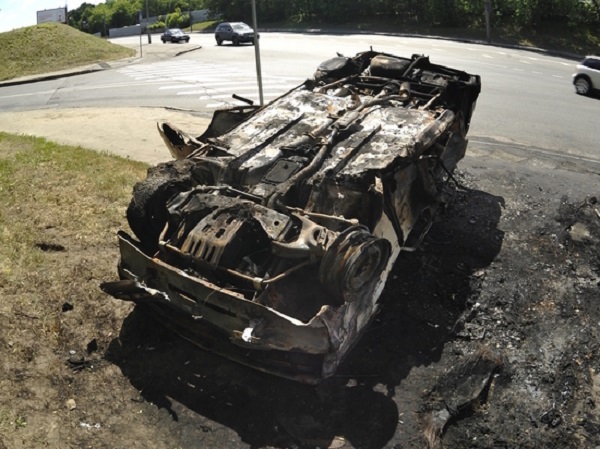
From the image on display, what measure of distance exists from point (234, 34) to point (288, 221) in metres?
29.6

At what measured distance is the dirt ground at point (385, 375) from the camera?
4531 millimetres

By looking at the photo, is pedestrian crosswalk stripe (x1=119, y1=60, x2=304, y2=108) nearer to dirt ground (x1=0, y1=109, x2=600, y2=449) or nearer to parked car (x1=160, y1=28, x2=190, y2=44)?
dirt ground (x1=0, y1=109, x2=600, y2=449)

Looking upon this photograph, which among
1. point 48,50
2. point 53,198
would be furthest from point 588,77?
point 48,50

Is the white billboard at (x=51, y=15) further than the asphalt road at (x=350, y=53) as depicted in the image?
Yes

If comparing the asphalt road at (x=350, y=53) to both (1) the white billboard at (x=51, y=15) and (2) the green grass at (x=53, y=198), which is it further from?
(1) the white billboard at (x=51, y=15)

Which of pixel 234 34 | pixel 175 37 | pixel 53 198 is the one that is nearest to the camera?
pixel 53 198

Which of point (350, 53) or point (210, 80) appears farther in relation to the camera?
point (350, 53)

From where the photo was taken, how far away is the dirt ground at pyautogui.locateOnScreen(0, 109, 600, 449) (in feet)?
14.9

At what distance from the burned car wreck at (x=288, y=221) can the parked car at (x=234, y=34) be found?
2650 centimetres

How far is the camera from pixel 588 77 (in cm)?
1709

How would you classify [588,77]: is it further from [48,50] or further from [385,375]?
[48,50]

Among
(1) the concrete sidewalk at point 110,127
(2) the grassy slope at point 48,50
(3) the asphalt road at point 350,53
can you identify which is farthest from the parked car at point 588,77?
(2) the grassy slope at point 48,50

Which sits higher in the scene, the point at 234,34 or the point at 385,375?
the point at 234,34

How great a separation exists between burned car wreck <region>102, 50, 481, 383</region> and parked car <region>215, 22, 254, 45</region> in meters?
26.5
